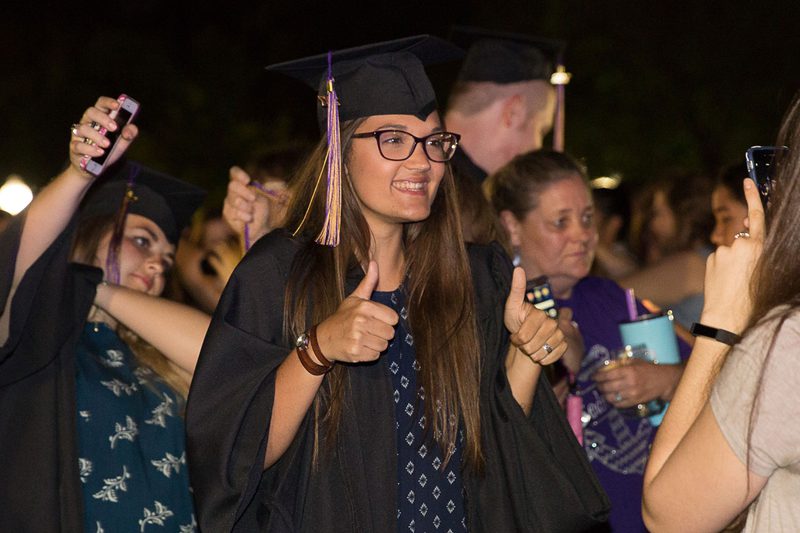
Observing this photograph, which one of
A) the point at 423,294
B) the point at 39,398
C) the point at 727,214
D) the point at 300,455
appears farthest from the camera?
the point at 727,214

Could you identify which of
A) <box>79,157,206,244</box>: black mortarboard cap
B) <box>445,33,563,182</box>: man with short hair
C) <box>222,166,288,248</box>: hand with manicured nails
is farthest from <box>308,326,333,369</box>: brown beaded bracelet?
<box>445,33,563,182</box>: man with short hair

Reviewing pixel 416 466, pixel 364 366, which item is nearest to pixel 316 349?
pixel 364 366

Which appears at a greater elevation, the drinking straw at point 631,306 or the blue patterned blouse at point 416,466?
the drinking straw at point 631,306

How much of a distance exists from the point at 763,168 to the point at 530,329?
78cm

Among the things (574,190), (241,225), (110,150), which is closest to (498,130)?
(574,190)

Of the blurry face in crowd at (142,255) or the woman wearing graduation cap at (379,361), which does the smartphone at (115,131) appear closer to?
the woman wearing graduation cap at (379,361)

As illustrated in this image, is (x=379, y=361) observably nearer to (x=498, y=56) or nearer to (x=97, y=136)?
(x=97, y=136)

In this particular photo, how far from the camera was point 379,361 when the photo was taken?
2955 mm

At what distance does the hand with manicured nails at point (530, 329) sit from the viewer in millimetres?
3021

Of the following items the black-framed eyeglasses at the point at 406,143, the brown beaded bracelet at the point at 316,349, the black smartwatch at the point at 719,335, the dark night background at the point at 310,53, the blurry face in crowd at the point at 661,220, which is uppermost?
the dark night background at the point at 310,53

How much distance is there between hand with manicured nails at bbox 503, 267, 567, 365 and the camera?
3.02 metres

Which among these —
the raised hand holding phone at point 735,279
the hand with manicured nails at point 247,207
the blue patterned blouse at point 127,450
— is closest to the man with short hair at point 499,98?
the hand with manicured nails at point 247,207

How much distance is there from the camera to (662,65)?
42.9 ft

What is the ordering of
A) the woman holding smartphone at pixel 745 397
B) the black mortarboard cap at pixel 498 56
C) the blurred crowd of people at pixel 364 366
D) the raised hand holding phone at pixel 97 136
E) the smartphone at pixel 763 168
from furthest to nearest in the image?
the black mortarboard cap at pixel 498 56 → the raised hand holding phone at pixel 97 136 → the smartphone at pixel 763 168 → the blurred crowd of people at pixel 364 366 → the woman holding smartphone at pixel 745 397
